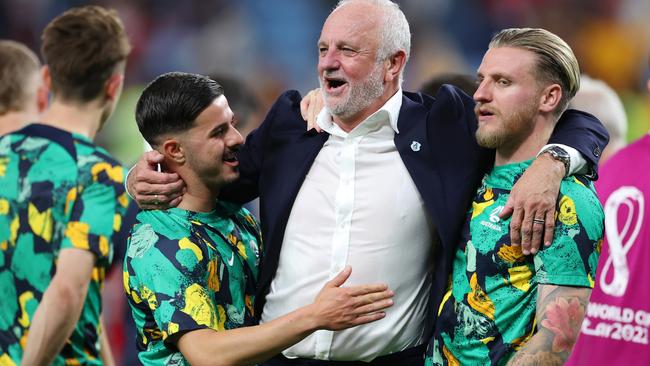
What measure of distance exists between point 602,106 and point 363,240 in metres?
2.65

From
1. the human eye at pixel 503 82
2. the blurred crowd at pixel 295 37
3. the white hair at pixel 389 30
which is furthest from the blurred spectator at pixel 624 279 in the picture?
the blurred crowd at pixel 295 37

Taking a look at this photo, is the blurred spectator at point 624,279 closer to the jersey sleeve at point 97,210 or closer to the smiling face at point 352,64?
the smiling face at point 352,64

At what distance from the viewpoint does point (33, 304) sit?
4.88 meters

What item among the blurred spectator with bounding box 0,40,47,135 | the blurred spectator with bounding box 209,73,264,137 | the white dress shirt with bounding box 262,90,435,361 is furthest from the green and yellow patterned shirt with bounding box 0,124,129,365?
the white dress shirt with bounding box 262,90,435,361

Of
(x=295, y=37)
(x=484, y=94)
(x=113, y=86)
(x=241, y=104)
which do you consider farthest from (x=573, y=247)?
(x=295, y=37)

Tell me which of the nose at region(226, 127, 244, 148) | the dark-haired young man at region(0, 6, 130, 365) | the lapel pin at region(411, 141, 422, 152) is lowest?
the dark-haired young man at region(0, 6, 130, 365)

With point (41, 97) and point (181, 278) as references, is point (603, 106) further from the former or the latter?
point (181, 278)

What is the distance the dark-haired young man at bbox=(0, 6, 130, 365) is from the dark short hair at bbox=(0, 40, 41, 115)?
51 cm

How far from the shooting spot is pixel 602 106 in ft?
19.4

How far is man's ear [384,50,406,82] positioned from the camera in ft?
13.1

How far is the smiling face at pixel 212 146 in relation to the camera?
3744mm

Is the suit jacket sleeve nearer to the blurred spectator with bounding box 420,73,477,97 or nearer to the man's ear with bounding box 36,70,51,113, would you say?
the blurred spectator with bounding box 420,73,477,97

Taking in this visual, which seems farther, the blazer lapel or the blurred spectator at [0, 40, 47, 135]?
the blurred spectator at [0, 40, 47, 135]

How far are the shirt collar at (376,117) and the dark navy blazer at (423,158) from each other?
1.1 inches
